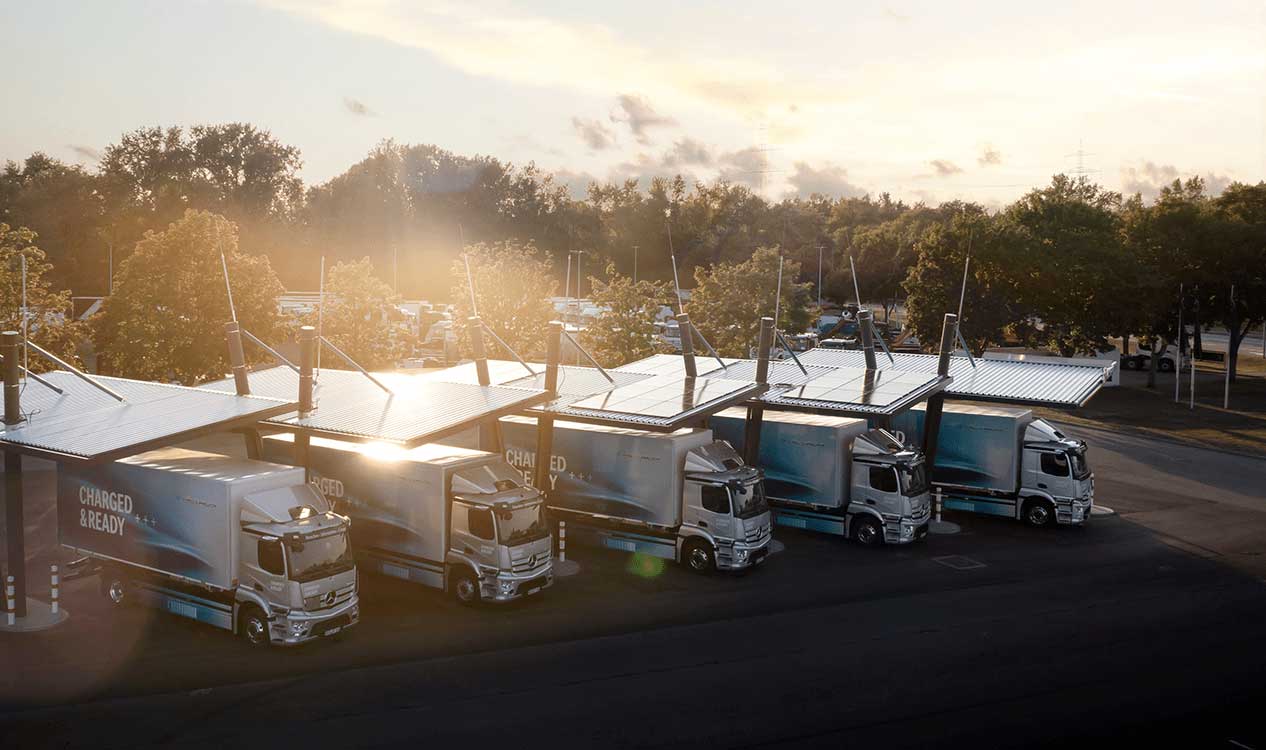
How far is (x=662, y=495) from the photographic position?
24.7 metres

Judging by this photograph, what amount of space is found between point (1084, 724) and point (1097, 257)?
48.4 meters

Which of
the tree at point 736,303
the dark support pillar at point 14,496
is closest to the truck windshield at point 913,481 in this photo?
the dark support pillar at point 14,496

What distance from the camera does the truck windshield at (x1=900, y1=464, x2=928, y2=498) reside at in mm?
26812

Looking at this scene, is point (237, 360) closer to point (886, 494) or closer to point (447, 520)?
point (447, 520)

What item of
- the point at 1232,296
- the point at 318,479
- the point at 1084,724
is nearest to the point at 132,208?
the point at 318,479

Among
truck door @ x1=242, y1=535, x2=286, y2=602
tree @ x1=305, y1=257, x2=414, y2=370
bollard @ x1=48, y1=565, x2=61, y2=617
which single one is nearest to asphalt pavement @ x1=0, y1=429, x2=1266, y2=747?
bollard @ x1=48, y1=565, x2=61, y2=617

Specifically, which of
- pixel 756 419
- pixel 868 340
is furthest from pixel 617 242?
pixel 756 419

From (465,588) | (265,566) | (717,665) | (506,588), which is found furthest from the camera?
(465,588)

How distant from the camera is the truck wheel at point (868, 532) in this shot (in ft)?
89.2

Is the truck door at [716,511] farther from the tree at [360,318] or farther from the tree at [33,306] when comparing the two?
the tree at [360,318]

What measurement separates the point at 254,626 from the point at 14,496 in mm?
6079

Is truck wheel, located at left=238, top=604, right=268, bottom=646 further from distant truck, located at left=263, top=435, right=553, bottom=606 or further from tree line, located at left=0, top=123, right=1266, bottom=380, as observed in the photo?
tree line, located at left=0, top=123, right=1266, bottom=380

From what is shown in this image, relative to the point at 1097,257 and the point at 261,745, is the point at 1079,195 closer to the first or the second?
the point at 1097,257

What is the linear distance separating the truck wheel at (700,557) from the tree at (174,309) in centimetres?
2724
